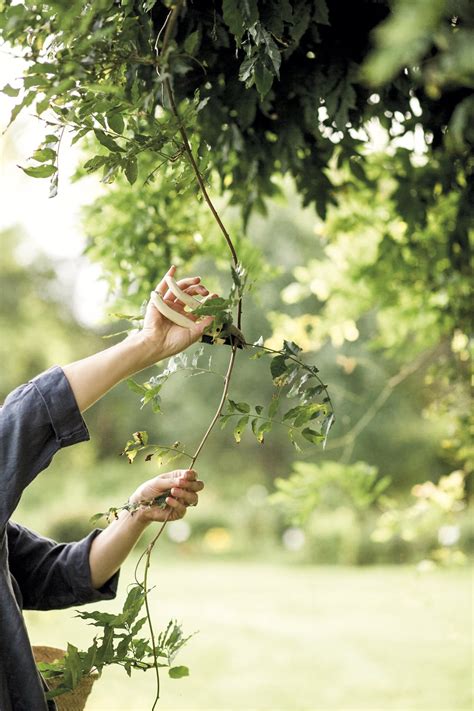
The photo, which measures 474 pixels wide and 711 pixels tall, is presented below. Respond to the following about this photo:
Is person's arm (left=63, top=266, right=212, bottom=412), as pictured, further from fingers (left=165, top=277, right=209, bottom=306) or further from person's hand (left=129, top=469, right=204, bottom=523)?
person's hand (left=129, top=469, right=204, bottom=523)

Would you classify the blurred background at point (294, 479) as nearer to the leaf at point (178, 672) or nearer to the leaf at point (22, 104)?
the leaf at point (22, 104)

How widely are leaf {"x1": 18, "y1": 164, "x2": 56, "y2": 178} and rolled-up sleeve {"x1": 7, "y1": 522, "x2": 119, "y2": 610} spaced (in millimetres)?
616

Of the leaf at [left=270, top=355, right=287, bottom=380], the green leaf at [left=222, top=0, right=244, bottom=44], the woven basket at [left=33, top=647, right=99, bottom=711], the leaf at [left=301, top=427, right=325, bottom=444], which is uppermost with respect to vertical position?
the green leaf at [left=222, top=0, right=244, bottom=44]

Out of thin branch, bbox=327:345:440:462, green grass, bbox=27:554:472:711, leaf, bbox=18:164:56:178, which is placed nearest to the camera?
leaf, bbox=18:164:56:178

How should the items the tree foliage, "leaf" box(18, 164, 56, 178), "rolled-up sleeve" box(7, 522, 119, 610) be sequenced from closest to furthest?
the tree foliage → "leaf" box(18, 164, 56, 178) → "rolled-up sleeve" box(7, 522, 119, 610)

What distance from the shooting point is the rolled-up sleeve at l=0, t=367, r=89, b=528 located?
3.54 ft

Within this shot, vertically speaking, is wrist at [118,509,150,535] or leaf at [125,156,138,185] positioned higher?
leaf at [125,156,138,185]

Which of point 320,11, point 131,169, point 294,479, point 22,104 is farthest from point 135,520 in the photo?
point 294,479

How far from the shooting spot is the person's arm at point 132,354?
1105 millimetres

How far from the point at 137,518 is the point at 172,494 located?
100mm

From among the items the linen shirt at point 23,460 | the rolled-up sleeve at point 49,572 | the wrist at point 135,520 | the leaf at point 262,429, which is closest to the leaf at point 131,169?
the linen shirt at point 23,460

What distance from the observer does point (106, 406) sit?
10688mm

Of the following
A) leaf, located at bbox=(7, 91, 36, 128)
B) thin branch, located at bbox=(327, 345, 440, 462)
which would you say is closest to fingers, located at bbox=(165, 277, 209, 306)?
leaf, located at bbox=(7, 91, 36, 128)

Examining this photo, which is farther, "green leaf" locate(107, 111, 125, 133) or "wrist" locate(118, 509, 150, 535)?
"wrist" locate(118, 509, 150, 535)
